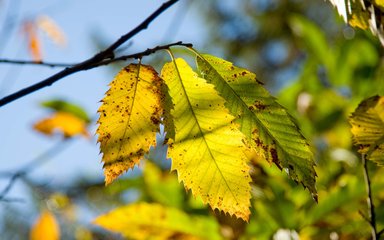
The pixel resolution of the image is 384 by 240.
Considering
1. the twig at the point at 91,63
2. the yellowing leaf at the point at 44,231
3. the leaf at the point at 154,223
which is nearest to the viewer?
the twig at the point at 91,63

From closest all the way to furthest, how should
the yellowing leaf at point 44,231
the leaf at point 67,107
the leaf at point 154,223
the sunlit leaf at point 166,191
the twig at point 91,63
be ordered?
1. the twig at point 91,63
2. the leaf at point 154,223
3. the sunlit leaf at point 166,191
4. the yellowing leaf at point 44,231
5. the leaf at point 67,107

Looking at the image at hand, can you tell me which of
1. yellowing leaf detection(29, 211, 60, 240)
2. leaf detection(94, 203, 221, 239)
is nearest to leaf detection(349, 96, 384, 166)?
leaf detection(94, 203, 221, 239)

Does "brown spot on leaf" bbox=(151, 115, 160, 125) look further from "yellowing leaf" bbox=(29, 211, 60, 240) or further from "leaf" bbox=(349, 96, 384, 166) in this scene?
"yellowing leaf" bbox=(29, 211, 60, 240)

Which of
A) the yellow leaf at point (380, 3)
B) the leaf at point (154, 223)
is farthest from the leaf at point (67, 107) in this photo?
the yellow leaf at point (380, 3)

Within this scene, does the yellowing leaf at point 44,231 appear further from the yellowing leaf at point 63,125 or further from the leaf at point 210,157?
the leaf at point 210,157

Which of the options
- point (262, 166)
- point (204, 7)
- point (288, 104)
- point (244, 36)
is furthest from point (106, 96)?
point (204, 7)
